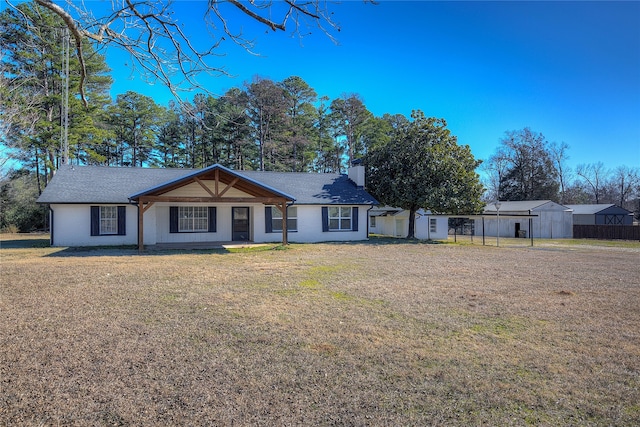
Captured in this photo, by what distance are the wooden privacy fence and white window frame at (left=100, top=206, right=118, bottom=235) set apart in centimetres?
3216

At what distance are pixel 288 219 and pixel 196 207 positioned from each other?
14.3ft

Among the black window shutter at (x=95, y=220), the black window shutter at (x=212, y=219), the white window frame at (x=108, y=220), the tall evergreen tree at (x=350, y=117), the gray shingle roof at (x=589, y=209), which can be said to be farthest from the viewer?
the tall evergreen tree at (x=350, y=117)

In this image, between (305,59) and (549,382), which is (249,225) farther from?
(549,382)

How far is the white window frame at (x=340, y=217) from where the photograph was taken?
19719mm

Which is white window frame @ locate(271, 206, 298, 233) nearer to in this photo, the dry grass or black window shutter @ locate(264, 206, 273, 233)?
black window shutter @ locate(264, 206, 273, 233)

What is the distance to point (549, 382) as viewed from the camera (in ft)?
11.9

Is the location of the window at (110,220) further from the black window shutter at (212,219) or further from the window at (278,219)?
the window at (278,219)

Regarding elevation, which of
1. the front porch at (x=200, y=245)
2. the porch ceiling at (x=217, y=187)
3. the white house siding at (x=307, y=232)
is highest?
the porch ceiling at (x=217, y=187)

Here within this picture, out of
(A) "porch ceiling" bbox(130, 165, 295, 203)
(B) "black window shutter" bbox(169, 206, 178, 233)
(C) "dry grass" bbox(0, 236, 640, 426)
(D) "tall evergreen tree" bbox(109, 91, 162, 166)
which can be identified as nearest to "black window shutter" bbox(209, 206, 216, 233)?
(A) "porch ceiling" bbox(130, 165, 295, 203)

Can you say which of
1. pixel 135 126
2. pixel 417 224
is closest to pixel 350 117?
pixel 417 224

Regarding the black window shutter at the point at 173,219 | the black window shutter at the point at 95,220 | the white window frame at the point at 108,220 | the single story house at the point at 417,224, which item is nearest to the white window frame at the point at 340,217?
the single story house at the point at 417,224

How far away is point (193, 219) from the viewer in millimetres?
17672

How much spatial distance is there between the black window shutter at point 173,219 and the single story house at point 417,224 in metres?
14.3

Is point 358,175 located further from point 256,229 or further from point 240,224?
point 240,224
